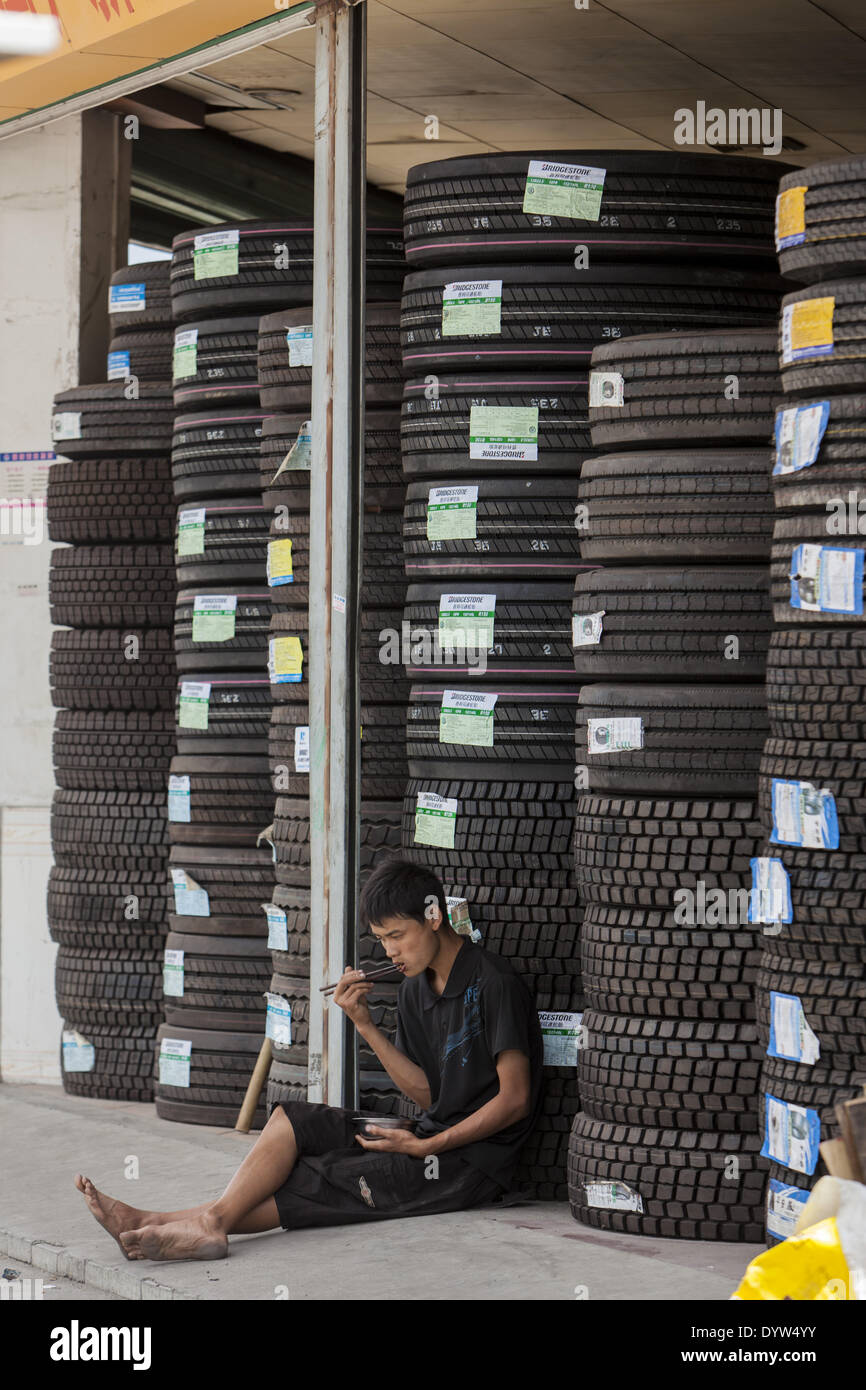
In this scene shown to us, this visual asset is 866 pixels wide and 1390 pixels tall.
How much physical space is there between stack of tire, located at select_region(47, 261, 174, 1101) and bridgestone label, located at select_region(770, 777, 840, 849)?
3826mm

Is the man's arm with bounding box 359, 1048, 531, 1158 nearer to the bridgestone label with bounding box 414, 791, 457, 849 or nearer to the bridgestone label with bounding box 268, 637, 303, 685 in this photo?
the bridgestone label with bounding box 414, 791, 457, 849

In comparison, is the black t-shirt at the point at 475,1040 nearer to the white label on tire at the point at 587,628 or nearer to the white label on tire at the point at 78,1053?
the white label on tire at the point at 587,628

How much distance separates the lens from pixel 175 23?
7551mm

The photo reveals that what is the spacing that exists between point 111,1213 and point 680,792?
203 cm

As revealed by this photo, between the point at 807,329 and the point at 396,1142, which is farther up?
the point at 807,329

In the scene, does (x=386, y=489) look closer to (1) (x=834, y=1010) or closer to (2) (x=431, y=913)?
(2) (x=431, y=913)

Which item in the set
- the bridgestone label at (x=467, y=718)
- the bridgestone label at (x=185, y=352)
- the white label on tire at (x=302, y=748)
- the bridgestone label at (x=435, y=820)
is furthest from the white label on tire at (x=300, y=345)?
the bridgestone label at (x=435, y=820)

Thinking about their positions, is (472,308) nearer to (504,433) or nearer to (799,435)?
(504,433)

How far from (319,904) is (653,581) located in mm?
1793

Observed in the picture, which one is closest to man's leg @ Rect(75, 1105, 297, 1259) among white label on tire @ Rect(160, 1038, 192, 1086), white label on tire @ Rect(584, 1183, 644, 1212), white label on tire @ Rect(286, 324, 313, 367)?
white label on tire @ Rect(584, 1183, 644, 1212)

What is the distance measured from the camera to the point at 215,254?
7785mm

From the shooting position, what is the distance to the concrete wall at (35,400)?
9.09 meters

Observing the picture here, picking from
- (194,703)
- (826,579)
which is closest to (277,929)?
(194,703)

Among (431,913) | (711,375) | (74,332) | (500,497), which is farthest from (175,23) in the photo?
(431,913)
